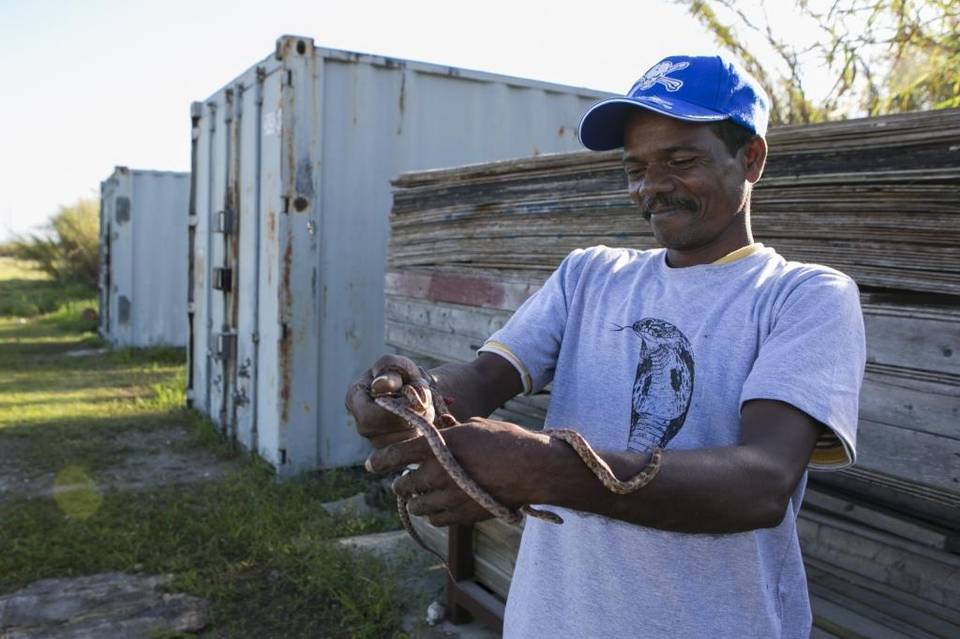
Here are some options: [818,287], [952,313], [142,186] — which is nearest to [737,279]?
[818,287]

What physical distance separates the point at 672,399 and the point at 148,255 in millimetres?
11271

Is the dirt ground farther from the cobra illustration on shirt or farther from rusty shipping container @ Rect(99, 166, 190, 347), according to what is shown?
the cobra illustration on shirt

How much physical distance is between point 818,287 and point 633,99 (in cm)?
47

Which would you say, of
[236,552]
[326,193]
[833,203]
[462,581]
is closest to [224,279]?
[326,193]

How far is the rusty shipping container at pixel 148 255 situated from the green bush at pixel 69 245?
7427 mm

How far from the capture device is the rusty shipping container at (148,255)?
11414mm

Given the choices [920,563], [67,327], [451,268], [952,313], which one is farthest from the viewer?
[67,327]

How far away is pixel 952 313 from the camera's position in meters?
1.97

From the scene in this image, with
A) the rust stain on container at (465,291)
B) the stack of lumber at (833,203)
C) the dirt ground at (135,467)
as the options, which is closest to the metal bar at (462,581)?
the rust stain on container at (465,291)

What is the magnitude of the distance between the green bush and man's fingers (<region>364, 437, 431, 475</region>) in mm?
18996

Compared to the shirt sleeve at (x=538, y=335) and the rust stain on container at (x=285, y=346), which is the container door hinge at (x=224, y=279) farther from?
the shirt sleeve at (x=538, y=335)

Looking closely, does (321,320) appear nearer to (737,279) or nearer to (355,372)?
(355,372)

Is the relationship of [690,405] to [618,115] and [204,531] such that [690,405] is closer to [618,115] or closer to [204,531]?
[618,115]

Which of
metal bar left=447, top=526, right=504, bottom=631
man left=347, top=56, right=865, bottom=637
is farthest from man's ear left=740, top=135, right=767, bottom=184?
metal bar left=447, top=526, right=504, bottom=631
